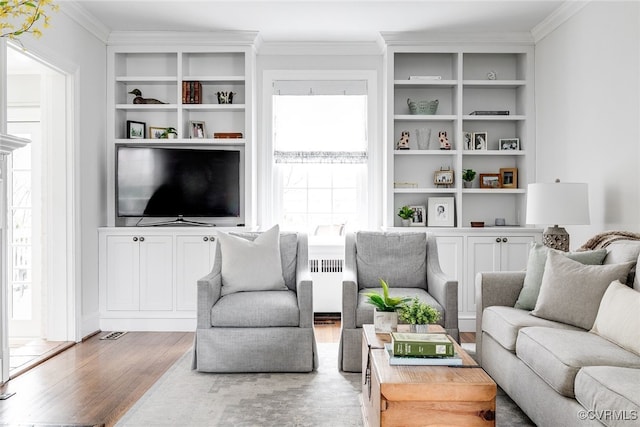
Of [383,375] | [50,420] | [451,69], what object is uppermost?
[451,69]

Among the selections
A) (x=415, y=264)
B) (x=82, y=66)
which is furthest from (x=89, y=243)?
(x=415, y=264)

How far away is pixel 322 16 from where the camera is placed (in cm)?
471

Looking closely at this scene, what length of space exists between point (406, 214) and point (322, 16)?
1881 millimetres

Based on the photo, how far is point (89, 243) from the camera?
483 cm

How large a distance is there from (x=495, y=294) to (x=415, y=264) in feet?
2.65

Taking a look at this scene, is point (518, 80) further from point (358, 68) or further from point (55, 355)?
point (55, 355)

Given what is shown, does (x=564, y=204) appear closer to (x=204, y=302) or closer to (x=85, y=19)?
(x=204, y=302)

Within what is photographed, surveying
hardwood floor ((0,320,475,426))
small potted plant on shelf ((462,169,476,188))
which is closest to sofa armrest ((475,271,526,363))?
hardwood floor ((0,320,475,426))

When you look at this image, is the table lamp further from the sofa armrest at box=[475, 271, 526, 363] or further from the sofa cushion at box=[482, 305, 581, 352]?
the sofa cushion at box=[482, 305, 581, 352]

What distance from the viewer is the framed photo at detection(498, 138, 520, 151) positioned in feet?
17.4

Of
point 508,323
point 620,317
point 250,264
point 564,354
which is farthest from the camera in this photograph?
point 250,264

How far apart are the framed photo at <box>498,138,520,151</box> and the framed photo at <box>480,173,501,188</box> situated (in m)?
0.26

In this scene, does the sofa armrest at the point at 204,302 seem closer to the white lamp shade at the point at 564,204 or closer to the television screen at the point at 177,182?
the television screen at the point at 177,182

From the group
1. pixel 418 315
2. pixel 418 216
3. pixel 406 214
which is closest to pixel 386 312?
pixel 418 315
